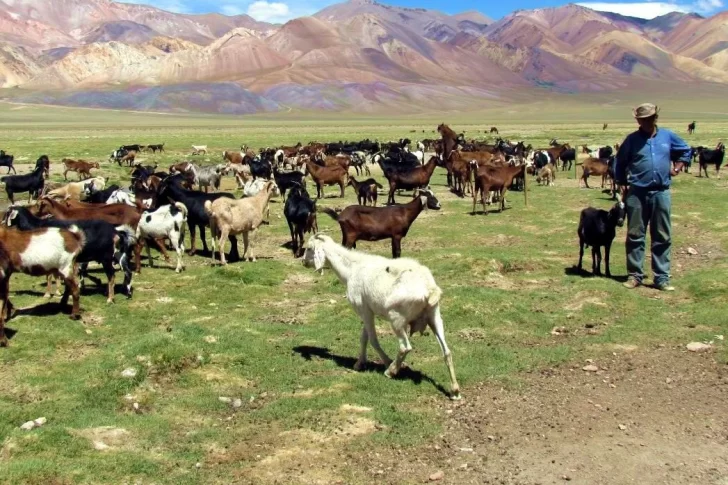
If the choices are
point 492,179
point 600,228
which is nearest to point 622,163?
point 600,228

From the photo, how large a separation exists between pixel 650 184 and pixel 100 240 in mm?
9804

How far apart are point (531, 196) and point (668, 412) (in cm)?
2056

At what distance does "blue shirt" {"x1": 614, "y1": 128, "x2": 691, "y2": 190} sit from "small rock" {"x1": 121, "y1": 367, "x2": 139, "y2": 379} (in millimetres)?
9188

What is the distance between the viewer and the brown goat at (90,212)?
1497 centimetres

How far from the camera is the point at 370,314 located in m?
8.80

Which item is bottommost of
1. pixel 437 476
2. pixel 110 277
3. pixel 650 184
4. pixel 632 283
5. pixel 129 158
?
pixel 437 476

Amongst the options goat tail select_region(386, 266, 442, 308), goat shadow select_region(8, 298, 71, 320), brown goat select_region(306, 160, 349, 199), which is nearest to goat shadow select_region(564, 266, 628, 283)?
goat tail select_region(386, 266, 442, 308)

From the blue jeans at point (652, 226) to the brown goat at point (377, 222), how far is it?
4.83 metres

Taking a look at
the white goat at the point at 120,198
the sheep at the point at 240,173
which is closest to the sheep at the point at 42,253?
the white goat at the point at 120,198

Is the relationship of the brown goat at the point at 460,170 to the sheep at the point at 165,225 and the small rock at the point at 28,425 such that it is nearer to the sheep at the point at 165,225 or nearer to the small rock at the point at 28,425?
the sheep at the point at 165,225

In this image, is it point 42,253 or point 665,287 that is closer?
point 42,253

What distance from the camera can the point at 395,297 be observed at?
26.8 ft

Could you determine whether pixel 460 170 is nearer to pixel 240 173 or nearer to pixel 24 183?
pixel 240 173

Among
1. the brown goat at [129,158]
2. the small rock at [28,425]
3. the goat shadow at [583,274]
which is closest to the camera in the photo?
the small rock at [28,425]
